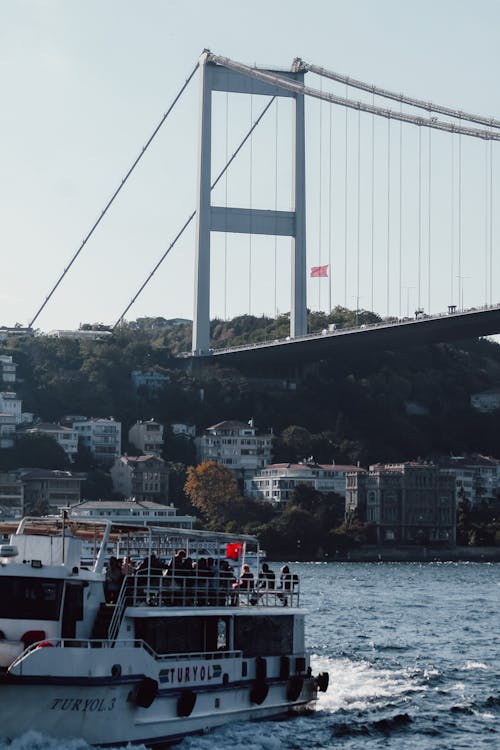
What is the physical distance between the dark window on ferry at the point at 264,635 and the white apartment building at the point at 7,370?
363 feet

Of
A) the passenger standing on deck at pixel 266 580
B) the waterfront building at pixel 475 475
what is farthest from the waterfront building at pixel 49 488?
the passenger standing on deck at pixel 266 580

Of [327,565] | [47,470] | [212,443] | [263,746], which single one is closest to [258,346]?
[212,443]

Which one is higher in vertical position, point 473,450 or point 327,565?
point 473,450

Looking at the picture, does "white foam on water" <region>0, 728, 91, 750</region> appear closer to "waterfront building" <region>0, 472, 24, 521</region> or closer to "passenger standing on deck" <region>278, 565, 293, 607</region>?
"passenger standing on deck" <region>278, 565, 293, 607</region>

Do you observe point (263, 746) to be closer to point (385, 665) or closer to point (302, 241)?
point (385, 665)

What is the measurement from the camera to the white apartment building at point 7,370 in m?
139

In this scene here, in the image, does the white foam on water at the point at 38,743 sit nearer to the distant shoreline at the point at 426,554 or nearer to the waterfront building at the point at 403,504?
the distant shoreline at the point at 426,554

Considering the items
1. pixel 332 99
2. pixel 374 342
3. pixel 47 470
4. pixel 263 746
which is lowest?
pixel 263 746

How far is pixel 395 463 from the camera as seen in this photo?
13638cm

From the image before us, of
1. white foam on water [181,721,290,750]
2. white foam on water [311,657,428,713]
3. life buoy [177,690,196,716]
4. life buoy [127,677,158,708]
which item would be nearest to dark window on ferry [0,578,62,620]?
life buoy [127,677,158,708]

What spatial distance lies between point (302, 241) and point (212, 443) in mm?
19321

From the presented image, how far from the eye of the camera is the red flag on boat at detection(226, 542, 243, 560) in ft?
97.2

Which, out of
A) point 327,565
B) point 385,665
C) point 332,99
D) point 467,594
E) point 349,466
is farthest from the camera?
point 349,466

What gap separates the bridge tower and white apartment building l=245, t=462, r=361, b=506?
36.1 ft
